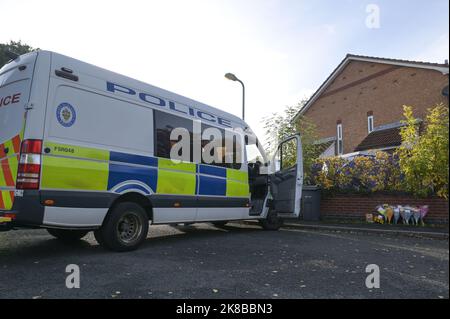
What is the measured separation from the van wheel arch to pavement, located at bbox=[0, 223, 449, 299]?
25.2 inches

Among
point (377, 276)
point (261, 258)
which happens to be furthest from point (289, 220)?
point (377, 276)

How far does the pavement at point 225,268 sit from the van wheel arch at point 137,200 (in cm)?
64

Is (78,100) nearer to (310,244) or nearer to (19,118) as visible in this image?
(19,118)

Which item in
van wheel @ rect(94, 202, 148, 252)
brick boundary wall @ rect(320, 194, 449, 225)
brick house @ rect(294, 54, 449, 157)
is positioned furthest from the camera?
brick house @ rect(294, 54, 449, 157)

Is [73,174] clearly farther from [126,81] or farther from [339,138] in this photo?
[339,138]

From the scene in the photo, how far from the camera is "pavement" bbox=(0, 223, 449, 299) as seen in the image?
3.56 metres

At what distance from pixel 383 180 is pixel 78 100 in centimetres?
853

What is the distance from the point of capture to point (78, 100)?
5.03 meters

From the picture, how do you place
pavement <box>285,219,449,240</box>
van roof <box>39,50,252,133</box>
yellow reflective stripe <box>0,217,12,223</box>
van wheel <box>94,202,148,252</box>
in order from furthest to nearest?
pavement <box>285,219,449,240</box>, van wheel <box>94,202,148,252</box>, van roof <box>39,50,252,133</box>, yellow reflective stripe <box>0,217,12,223</box>

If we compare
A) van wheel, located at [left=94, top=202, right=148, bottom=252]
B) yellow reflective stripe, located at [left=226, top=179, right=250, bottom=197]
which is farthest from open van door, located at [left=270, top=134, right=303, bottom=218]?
van wheel, located at [left=94, top=202, right=148, bottom=252]

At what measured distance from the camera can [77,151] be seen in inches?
193

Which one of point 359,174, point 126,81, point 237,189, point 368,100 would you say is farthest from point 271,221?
point 368,100

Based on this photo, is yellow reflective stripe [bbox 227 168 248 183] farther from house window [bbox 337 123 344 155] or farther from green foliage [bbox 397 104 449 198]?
house window [bbox 337 123 344 155]

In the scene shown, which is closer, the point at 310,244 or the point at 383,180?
the point at 310,244
